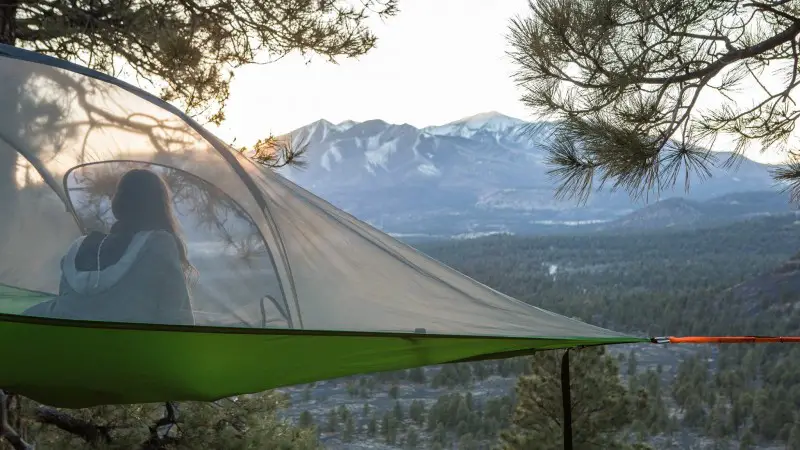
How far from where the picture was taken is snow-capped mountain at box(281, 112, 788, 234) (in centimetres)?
10056

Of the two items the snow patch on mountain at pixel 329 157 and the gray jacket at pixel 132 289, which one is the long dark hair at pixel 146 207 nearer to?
the gray jacket at pixel 132 289

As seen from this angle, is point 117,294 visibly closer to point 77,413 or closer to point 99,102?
point 99,102

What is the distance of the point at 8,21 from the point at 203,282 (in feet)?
7.83

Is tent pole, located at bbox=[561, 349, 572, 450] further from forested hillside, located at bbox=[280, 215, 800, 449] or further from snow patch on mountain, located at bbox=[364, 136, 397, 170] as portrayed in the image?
snow patch on mountain, located at bbox=[364, 136, 397, 170]

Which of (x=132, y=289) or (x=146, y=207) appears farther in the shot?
(x=146, y=207)

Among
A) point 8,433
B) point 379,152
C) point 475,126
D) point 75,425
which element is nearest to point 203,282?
point 8,433

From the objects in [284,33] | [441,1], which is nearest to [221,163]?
[284,33]

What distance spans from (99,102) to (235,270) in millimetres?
553

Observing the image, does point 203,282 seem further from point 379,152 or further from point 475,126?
A: point 475,126

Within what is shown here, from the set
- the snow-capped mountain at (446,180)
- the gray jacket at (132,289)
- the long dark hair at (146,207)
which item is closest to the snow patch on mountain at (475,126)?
the snow-capped mountain at (446,180)

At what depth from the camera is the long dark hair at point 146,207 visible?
5.17ft

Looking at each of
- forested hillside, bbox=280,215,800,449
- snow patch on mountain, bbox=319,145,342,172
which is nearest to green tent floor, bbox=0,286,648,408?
forested hillside, bbox=280,215,800,449

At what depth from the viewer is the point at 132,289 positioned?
1482mm

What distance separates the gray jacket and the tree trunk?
213 cm
